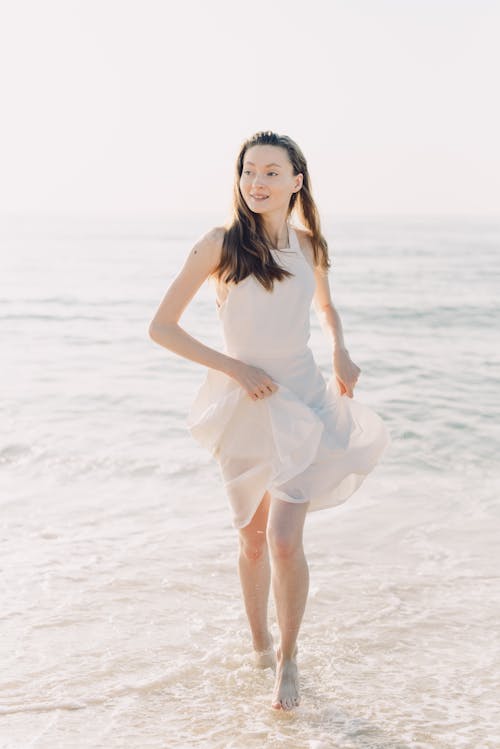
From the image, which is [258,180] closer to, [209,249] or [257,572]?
[209,249]

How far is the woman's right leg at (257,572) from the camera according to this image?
359 centimetres

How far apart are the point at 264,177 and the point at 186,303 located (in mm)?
515

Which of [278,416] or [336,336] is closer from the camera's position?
[278,416]

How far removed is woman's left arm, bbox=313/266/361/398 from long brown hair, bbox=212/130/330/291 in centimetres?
29

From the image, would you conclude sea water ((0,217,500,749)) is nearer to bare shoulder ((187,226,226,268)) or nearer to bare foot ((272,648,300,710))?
bare foot ((272,648,300,710))

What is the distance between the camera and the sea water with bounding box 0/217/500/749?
3.39 m

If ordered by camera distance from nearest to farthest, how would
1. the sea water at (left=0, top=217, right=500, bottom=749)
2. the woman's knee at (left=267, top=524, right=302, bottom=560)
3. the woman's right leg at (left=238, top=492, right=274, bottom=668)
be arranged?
the woman's knee at (left=267, top=524, right=302, bottom=560), the sea water at (left=0, top=217, right=500, bottom=749), the woman's right leg at (left=238, top=492, right=274, bottom=668)

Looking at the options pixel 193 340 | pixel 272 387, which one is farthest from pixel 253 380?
pixel 193 340

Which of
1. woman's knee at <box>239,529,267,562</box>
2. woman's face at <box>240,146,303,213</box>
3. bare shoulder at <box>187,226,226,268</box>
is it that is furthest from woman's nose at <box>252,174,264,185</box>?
woman's knee at <box>239,529,267,562</box>

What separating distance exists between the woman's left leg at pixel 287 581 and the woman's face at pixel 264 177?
1025 mm

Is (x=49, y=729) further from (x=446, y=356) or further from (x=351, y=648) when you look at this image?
(x=446, y=356)

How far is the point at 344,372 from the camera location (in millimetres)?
3609

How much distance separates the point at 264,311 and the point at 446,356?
8.89 meters

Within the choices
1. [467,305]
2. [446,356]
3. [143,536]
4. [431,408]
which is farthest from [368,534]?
[467,305]
